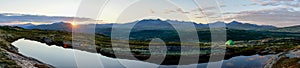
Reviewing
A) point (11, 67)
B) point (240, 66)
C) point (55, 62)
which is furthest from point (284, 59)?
point (11, 67)

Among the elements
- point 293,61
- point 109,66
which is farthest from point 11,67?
point 293,61

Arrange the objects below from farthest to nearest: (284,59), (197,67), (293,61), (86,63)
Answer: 1. (197,67)
2. (86,63)
3. (284,59)
4. (293,61)

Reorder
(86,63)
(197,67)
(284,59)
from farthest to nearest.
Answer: (197,67)
(86,63)
(284,59)

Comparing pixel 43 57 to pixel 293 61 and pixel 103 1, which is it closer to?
pixel 103 1

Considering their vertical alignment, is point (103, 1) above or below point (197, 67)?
above

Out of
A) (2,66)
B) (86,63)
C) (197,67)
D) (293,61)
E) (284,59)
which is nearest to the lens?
(2,66)

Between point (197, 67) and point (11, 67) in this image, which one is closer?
point (11, 67)

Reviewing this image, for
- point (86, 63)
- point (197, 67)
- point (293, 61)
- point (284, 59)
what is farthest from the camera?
point (197, 67)

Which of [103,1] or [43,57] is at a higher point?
[103,1]

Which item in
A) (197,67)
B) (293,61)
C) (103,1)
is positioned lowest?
(197,67)

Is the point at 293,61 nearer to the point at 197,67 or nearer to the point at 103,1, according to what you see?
the point at 197,67
